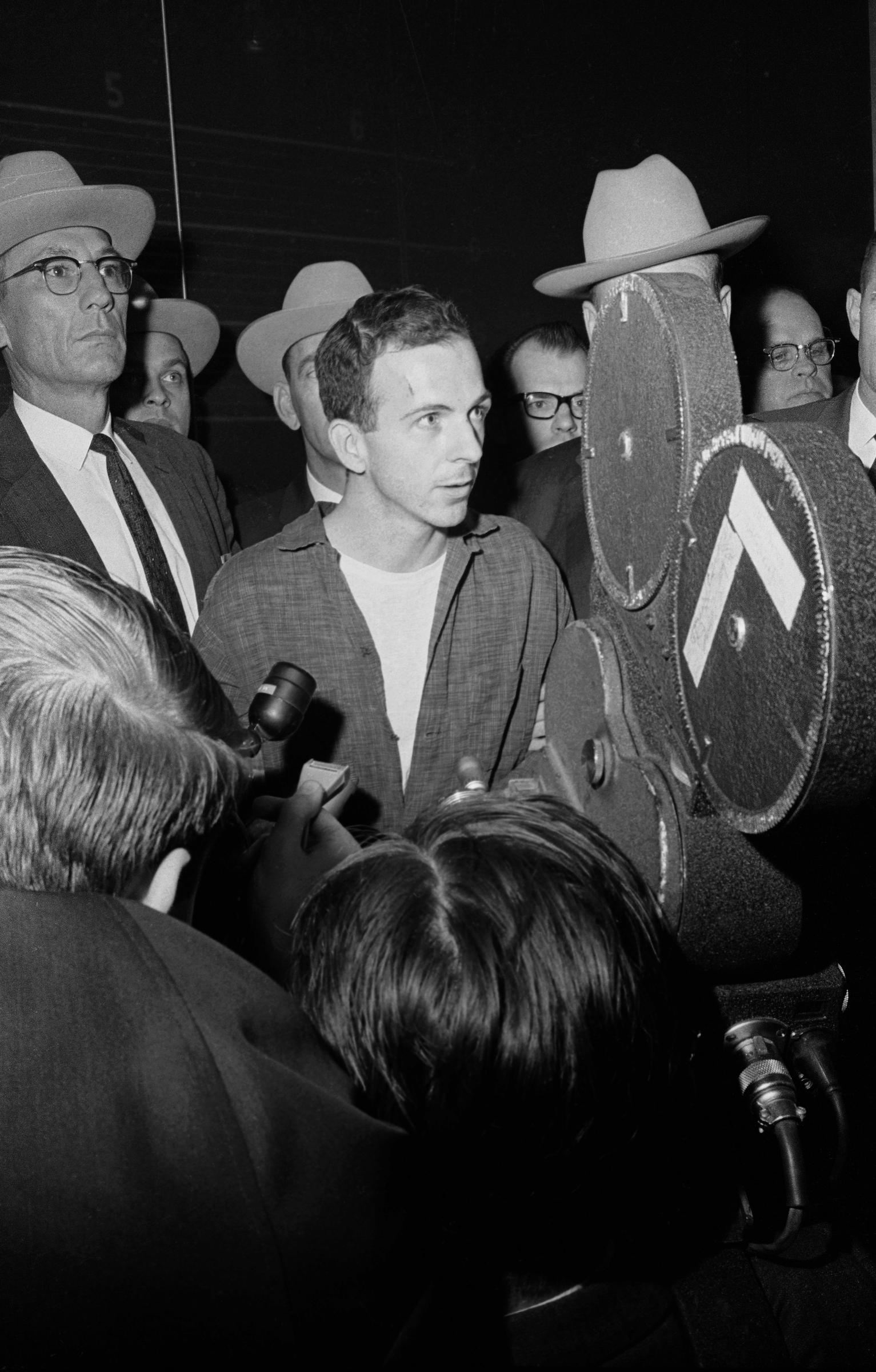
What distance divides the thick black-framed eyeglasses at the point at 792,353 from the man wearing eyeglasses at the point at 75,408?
5.79ft

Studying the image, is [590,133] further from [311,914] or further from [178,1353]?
[178,1353]

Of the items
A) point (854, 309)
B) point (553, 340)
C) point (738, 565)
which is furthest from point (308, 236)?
point (738, 565)

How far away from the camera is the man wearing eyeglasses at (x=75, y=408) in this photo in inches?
102

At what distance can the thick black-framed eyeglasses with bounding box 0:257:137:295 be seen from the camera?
2715mm

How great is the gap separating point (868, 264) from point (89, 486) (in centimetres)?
186

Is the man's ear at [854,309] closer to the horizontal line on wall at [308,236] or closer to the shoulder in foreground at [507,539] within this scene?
the shoulder in foreground at [507,539]

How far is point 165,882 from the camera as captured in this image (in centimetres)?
102

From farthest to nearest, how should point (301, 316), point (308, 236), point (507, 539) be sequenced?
point (308, 236) < point (301, 316) < point (507, 539)

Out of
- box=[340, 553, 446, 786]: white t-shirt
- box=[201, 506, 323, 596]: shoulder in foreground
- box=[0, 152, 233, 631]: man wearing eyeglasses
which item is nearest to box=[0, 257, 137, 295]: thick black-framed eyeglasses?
box=[0, 152, 233, 631]: man wearing eyeglasses

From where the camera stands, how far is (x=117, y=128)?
3.54 meters

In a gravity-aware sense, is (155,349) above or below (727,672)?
above

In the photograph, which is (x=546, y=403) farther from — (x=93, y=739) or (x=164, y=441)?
(x=93, y=739)

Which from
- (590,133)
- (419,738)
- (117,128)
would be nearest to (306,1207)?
(419,738)

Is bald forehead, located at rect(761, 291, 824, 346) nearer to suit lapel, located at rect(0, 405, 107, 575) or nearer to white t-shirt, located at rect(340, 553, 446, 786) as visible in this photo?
white t-shirt, located at rect(340, 553, 446, 786)
